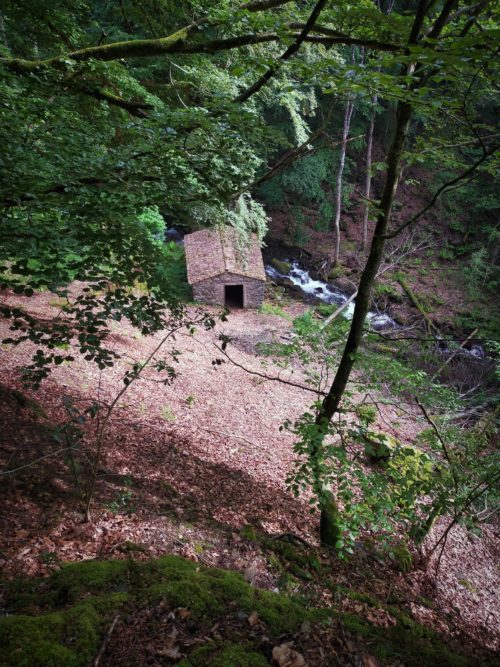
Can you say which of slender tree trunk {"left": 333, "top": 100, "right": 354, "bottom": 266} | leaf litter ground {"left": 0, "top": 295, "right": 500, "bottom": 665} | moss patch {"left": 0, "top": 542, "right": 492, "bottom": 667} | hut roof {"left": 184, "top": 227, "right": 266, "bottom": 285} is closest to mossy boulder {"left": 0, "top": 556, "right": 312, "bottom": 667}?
moss patch {"left": 0, "top": 542, "right": 492, "bottom": 667}

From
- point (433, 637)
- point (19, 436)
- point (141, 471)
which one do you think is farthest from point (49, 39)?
point (433, 637)

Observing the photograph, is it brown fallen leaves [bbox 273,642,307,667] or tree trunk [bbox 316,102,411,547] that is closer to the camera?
brown fallen leaves [bbox 273,642,307,667]

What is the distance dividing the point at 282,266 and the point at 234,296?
13.4ft

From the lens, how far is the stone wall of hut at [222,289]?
1456 cm

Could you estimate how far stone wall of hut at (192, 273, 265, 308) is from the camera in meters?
14.6

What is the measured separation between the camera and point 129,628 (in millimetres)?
2037

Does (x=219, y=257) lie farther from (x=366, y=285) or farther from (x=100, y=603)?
(x=100, y=603)

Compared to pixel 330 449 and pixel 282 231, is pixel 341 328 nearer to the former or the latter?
pixel 330 449

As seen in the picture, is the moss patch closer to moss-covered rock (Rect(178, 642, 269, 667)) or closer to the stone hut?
moss-covered rock (Rect(178, 642, 269, 667))

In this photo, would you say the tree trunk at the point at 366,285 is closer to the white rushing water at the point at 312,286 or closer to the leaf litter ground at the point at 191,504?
the leaf litter ground at the point at 191,504

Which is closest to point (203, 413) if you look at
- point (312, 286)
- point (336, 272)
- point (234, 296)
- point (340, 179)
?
point (234, 296)

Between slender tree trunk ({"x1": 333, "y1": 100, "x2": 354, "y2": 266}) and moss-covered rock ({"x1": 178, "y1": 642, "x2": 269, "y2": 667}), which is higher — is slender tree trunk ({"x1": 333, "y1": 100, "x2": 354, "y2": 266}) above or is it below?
above

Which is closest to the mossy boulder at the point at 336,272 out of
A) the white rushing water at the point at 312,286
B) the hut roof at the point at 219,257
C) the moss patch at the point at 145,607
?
the white rushing water at the point at 312,286

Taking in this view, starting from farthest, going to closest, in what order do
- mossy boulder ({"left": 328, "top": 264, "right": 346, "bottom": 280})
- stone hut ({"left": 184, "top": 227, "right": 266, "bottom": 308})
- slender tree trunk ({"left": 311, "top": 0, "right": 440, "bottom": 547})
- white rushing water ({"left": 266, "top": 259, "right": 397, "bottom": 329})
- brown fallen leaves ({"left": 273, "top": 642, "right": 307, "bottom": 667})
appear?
mossy boulder ({"left": 328, "top": 264, "right": 346, "bottom": 280})
white rushing water ({"left": 266, "top": 259, "right": 397, "bottom": 329})
stone hut ({"left": 184, "top": 227, "right": 266, "bottom": 308})
slender tree trunk ({"left": 311, "top": 0, "right": 440, "bottom": 547})
brown fallen leaves ({"left": 273, "top": 642, "right": 307, "bottom": 667})
